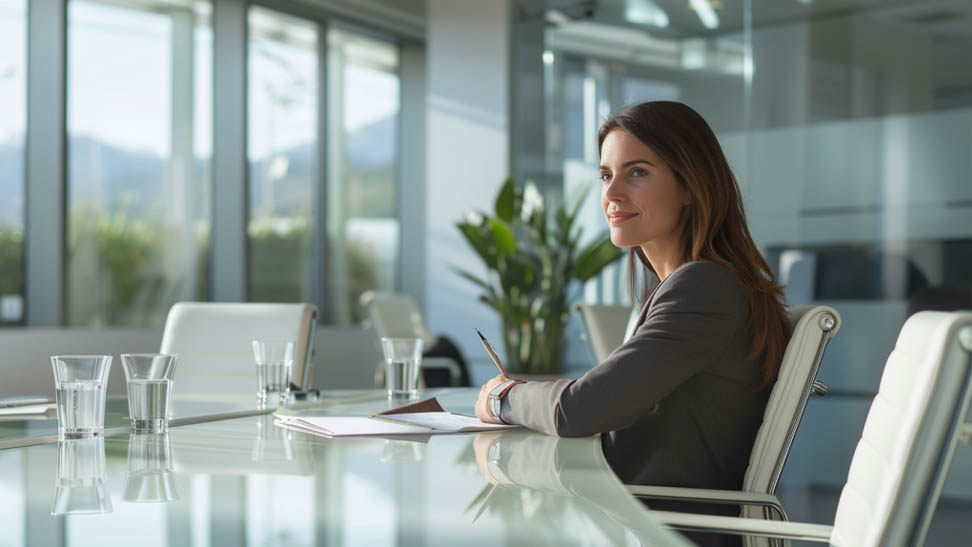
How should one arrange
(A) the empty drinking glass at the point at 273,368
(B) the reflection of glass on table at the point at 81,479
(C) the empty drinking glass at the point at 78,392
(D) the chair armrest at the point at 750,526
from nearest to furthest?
(B) the reflection of glass on table at the point at 81,479
(D) the chair armrest at the point at 750,526
(C) the empty drinking glass at the point at 78,392
(A) the empty drinking glass at the point at 273,368

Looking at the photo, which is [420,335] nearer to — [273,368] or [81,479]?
[273,368]

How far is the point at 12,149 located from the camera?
196 inches

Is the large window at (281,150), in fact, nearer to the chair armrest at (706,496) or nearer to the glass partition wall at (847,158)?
the glass partition wall at (847,158)

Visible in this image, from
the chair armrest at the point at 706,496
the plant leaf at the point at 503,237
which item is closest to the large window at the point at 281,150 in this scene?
the plant leaf at the point at 503,237

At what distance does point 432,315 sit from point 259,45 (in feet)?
6.94

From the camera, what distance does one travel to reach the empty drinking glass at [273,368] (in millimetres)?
1809

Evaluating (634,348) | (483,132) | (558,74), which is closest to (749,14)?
(558,74)

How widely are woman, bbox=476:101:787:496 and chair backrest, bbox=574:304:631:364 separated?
1.43 metres

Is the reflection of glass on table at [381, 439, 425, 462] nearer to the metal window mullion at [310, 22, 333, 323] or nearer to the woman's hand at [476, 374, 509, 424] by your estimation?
the woman's hand at [476, 374, 509, 424]

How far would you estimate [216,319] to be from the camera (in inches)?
95.3

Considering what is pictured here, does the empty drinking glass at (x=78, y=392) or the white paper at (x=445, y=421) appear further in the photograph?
the white paper at (x=445, y=421)

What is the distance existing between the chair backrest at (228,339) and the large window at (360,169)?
14.0ft

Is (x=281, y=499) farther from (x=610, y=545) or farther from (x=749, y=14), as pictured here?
(x=749, y=14)

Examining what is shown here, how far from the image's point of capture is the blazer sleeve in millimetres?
1343
